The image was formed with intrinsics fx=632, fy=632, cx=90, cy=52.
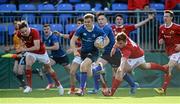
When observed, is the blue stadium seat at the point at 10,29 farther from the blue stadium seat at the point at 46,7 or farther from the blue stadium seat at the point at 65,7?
the blue stadium seat at the point at 65,7

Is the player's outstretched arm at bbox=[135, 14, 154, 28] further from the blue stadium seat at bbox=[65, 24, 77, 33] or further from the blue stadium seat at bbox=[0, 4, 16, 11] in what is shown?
the blue stadium seat at bbox=[0, 4, 16, 11]

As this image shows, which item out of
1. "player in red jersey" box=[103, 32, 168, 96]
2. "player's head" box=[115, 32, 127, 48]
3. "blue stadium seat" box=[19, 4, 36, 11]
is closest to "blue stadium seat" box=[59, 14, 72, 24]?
"blue stadium seat" box=[19, 4, 36, 11]

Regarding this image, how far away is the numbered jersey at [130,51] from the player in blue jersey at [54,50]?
3.27m

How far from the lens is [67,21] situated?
2173 cm

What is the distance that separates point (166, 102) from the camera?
1366cm

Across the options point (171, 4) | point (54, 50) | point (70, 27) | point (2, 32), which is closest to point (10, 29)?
point (2, 32)

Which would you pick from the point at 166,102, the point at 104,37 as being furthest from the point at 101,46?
the point at 166,102

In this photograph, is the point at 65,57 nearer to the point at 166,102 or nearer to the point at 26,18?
the point at 26,18

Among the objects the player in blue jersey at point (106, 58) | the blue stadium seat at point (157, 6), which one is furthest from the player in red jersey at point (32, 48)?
the blue stadium seat at point (157, 6)

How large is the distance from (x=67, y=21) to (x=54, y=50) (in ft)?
7.97

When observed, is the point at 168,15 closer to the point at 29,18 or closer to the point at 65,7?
the point at 29,18

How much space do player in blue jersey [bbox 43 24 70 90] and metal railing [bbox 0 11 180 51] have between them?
177 centimetres

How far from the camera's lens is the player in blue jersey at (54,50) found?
19062 millimetres

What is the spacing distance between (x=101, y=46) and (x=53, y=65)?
4895 millimetres
